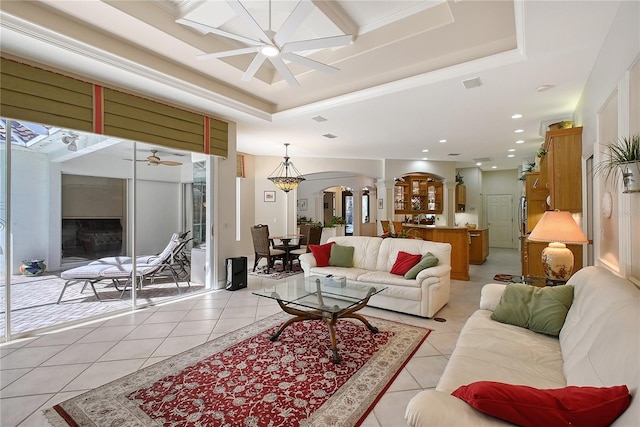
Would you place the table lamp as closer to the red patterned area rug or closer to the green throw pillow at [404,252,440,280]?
the green throw pillow at [404,252,440,280]

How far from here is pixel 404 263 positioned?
414 cm

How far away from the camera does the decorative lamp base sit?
292 cm

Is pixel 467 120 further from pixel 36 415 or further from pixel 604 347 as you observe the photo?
pixel 36 415

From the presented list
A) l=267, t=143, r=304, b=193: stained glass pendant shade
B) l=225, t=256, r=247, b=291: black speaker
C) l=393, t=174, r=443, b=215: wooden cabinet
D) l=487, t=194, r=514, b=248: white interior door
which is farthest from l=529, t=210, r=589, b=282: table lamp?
l=487, t=194, r=514, b=248: white interior door

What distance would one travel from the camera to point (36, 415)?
6.47 ft

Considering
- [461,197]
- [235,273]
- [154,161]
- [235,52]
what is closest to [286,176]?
[235,273]

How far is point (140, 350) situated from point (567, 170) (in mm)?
4998

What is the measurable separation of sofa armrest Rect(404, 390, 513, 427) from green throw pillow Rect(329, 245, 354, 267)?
353 cm

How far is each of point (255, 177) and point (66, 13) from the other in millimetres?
5575

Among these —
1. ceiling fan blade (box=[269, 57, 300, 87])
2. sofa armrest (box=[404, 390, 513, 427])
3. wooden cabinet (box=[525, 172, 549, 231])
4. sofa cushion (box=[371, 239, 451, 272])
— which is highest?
ceiling fan blade (box=[269, 57, 300, 87])

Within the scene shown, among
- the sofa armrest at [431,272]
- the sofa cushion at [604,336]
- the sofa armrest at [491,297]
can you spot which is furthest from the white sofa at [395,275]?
the sofa cushion at [604,336]

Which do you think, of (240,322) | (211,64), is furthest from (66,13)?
(240,322)

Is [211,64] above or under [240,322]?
above

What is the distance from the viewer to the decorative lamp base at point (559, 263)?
2920mm
